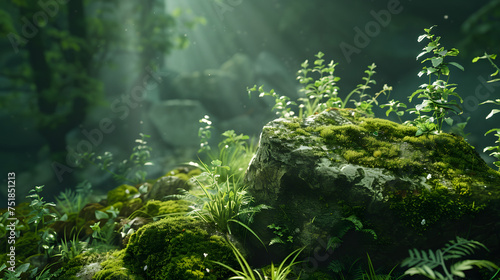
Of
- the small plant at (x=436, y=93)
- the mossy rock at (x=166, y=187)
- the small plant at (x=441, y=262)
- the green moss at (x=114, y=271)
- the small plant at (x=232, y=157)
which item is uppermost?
the small plant at (x=436, y=93)

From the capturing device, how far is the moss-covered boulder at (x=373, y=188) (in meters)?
2.26

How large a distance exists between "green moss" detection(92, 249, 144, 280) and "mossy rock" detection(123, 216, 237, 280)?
6 cm

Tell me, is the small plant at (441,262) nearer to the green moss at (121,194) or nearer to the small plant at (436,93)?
the small plant at (436,93)

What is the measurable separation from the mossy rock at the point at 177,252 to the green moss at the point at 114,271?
0.06m

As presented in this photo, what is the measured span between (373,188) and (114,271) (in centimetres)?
250

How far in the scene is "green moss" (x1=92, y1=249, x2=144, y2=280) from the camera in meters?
2.47

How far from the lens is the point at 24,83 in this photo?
8.00 m

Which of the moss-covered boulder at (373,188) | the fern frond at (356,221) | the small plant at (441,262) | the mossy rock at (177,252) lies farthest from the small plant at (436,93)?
the mossy rock at (177,252)

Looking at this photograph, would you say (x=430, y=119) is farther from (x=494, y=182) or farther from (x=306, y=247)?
(x=306, y=247)

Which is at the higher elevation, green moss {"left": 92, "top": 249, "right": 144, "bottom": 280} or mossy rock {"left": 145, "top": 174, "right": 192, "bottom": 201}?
mossy rock {"left": 145, "top": 174, "right": 192, "bottom": 201}

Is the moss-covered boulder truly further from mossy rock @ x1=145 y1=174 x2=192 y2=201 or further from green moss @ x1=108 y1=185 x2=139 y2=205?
green moss @ x1=108 y1=185 x2=139 y2=205

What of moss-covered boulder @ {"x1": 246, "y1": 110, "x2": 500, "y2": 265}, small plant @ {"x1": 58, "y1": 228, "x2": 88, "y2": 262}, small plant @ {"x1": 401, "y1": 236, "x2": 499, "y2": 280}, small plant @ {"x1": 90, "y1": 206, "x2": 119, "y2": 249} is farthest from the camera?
small plant @ {"x1": 90, "y1": 206, "x2": 119, "y2": 249}

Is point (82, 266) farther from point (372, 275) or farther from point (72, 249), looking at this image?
point (372, 275)

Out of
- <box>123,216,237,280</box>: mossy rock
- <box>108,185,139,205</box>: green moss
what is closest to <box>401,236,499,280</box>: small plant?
<box>123,216,237,280</box>: mossy rock
